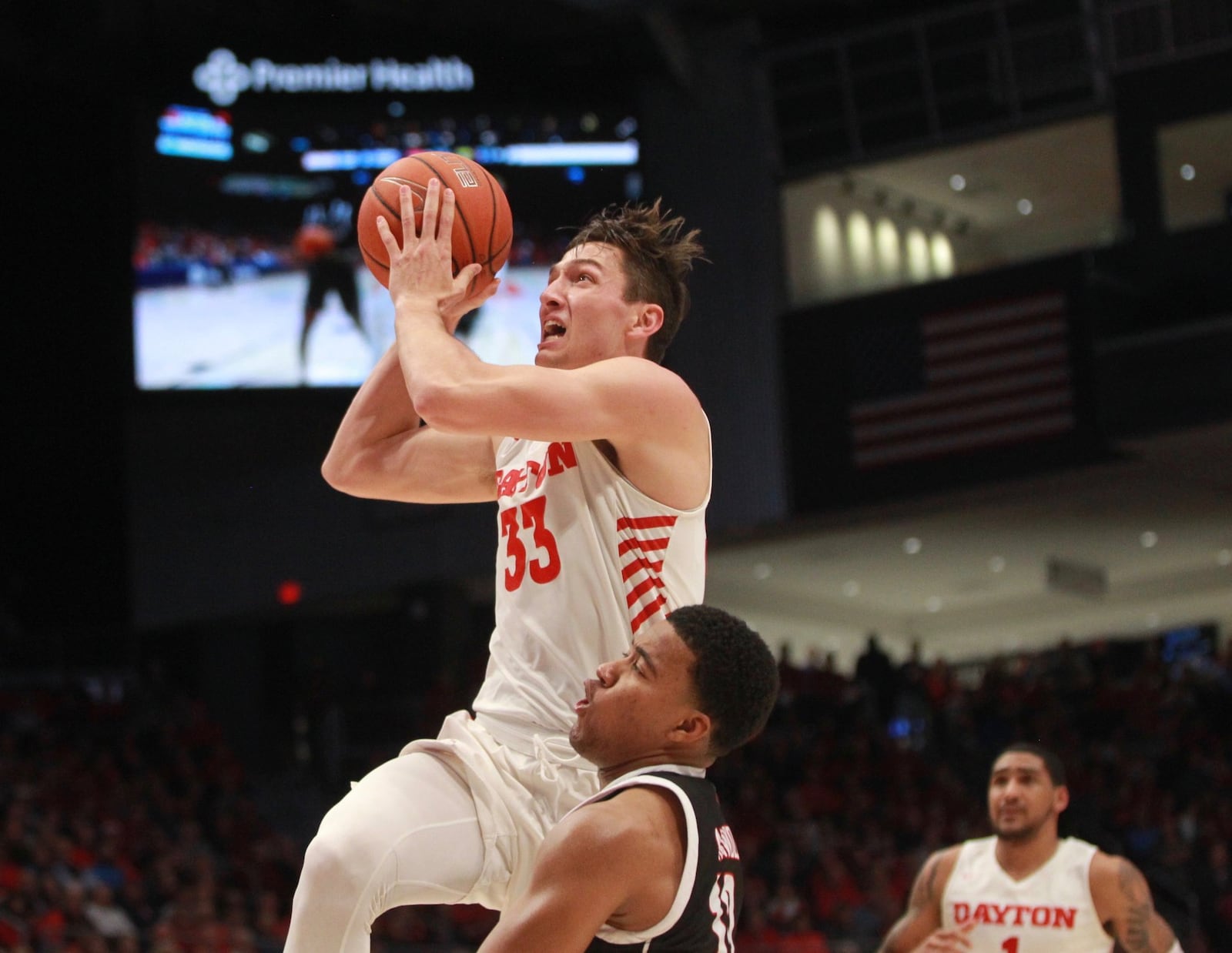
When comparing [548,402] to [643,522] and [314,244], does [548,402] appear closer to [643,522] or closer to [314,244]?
[643,522]

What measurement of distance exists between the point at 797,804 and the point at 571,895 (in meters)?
12.8

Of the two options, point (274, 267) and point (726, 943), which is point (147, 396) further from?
point (726, 943)

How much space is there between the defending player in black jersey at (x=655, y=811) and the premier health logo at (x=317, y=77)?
50.2ft

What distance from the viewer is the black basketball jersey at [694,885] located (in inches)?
116

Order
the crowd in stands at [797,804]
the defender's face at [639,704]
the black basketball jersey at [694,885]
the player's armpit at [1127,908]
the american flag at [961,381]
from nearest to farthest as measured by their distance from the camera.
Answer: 1. the black basketball jersey at [694,885]
2. the defender's face at [639,704]
3. the player's armpit at [1127,908]
4. the crowd in stands at [797,804]
5. the american flag at [961,381]

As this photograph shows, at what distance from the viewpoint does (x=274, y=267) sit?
16.9 m

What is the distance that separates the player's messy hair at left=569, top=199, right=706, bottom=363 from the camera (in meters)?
3.97

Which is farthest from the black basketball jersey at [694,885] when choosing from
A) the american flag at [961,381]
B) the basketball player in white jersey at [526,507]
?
the american flag at [961,381]

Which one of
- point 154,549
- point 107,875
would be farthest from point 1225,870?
point 154,549

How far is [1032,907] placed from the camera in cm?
667

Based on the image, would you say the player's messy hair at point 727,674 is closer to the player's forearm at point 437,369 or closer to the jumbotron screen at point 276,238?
the player's forearm at point 437,369

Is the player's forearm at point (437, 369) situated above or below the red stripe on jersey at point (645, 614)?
above

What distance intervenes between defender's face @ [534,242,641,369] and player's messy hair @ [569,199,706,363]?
0.15 feet

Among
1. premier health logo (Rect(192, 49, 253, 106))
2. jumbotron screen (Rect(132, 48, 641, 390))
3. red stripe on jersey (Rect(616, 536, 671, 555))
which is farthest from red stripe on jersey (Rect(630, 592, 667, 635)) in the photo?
premier health logo (Rect(192, 49, 253, 106))
